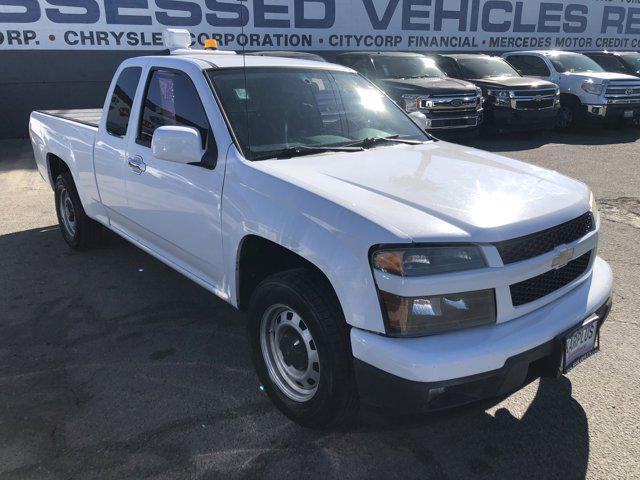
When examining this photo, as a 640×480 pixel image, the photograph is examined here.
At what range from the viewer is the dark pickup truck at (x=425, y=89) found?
10.4 metres

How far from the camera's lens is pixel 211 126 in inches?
125

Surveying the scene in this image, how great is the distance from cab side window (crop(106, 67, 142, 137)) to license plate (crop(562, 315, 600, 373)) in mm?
3272

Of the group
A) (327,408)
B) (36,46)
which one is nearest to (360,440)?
(327,408)

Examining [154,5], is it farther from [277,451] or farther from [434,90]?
[277,451]

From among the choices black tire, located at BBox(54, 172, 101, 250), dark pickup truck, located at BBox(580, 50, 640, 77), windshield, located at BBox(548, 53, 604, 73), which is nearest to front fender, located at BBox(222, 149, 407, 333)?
black tire, located at BBox(54, 172, 101, 250)

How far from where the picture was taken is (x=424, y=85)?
34.9 ft

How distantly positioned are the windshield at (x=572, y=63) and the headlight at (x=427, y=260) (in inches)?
497

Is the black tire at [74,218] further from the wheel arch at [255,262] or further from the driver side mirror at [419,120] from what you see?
the driver side mirror at [419,120]

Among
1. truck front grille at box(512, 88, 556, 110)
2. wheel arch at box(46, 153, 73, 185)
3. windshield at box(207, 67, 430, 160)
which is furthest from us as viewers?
truck front grille at box(512, 88, 556, 110)

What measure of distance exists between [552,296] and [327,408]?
1.16 m

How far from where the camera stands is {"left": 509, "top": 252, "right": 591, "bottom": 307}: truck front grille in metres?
2.35

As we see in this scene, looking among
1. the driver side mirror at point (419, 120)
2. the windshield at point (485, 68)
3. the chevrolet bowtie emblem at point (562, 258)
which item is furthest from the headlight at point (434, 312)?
the windshield at point (485, 68)

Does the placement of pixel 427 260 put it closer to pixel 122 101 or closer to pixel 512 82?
pixel 122 101

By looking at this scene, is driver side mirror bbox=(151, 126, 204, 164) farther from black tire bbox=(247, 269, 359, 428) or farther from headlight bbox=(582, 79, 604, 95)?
headlight bbox=(582, 79, 604, 95)
